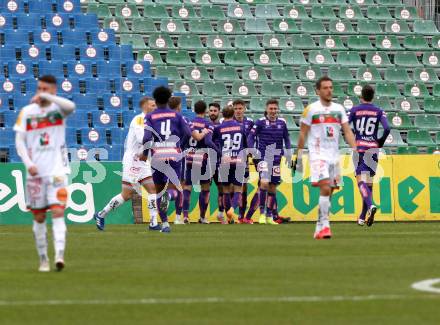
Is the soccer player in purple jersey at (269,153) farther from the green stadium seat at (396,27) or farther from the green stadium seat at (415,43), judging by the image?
the green stadium seat at (396,27)

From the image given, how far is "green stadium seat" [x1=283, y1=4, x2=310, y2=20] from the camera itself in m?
35.0

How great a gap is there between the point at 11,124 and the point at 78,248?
42.9 feet

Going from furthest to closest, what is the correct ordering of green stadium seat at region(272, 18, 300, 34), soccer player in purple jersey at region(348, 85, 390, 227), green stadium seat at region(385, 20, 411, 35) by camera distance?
green stadium seat at region(385, 20, 411, 35)
green stadium seat at region(272, 18, 300, 34)
soccer player in purple jersey at region(348, 85, 390, 227)

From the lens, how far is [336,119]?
688 inches

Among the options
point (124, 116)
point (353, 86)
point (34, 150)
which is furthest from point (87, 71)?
point (34, 150)

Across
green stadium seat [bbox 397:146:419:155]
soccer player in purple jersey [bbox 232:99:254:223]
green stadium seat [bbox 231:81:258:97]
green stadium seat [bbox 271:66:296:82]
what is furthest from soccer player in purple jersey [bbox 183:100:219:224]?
green stadium seat [bbox 271:66:296:82]

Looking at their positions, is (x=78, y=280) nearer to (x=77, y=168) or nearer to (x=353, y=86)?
(x=77, y=168)

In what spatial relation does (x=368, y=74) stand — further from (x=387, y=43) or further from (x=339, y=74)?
(x=387, y=43)

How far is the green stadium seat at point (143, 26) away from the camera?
33.1 m

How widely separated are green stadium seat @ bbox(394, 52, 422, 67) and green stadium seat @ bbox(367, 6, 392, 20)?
1.59 m

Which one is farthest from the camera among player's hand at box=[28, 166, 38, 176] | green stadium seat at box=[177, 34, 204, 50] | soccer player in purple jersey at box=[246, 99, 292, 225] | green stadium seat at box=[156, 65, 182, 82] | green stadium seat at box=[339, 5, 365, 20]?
green stadium seat at box=[339, 5, 365, 20]

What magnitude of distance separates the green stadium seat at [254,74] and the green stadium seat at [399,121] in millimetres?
3506

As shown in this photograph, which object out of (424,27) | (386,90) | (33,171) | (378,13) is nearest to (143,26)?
(386,90)

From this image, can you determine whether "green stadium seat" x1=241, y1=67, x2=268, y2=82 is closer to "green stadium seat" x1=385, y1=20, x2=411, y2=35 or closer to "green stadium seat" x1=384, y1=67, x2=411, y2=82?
"green stadium seat" x1=384, y1=67, x2=411, y2=82
